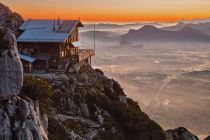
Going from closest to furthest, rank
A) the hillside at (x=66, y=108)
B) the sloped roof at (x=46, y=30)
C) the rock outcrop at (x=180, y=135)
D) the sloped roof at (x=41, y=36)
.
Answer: the hillside at (x=66, y=108) < the rock outcrop at (x=180, y=135) < the sloped roof at (x=41, y=36) < the sloped roof at (x=46, y=30)

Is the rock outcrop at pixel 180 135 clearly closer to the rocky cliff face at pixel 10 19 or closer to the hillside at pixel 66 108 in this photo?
the hillside at pixel 66 108

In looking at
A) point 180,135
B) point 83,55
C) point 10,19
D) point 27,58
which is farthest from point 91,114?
point 10,19

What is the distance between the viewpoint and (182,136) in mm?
48031

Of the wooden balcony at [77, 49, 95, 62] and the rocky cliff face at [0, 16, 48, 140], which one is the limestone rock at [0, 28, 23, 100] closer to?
the rocky cliff face at [0, 16, 48, 140]

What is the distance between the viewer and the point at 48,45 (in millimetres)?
52188

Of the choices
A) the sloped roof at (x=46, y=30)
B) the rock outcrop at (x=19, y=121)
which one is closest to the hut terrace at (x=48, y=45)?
the sloped roof at (x=46, y=30)

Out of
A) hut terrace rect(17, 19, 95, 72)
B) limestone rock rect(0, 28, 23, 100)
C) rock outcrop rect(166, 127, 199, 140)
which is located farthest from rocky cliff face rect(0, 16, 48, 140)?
rock outcrop rect(166, 127, 199, 140)

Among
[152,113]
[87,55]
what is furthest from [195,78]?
[87,55]

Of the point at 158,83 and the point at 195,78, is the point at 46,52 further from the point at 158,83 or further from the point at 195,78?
the point at 195,78

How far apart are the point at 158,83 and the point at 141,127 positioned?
309 feet

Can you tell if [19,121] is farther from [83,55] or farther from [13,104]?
[83,55]

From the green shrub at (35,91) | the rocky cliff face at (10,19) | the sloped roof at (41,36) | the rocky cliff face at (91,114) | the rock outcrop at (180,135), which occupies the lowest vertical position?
the rock outcrop at (180,135)

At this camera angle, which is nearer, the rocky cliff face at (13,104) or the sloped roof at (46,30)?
the rocky cliff face at (13,104)

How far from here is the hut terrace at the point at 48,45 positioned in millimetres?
51000
